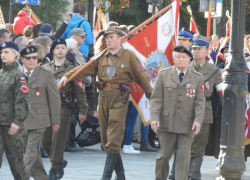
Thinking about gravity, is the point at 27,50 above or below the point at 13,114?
above

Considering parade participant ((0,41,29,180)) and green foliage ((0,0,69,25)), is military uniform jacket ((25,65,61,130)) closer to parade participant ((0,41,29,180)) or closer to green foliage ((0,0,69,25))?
parade participant ((0,41,29,180))

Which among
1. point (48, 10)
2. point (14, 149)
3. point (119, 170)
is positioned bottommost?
point (119, 170)

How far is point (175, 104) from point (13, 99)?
6.50 ft

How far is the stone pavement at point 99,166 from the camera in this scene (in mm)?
7629

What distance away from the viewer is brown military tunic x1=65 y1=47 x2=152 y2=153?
7.12m

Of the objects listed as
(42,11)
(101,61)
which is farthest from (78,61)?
(42,11)

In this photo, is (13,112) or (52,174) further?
(52,174)

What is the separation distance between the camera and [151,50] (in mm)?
8492

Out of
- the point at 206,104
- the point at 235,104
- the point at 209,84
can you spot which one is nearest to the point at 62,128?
the point at 206,104

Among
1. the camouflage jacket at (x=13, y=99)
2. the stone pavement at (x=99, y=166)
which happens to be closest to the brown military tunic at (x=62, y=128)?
the stone pavement at (x=99, y=166)

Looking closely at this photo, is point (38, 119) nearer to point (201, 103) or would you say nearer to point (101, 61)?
point (101, 61)

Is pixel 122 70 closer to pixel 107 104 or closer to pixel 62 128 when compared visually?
pixel 107 104

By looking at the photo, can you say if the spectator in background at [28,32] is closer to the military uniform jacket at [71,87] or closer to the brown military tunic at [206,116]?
the military uniform jacket at [71,87]

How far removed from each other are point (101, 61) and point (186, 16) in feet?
66.2
